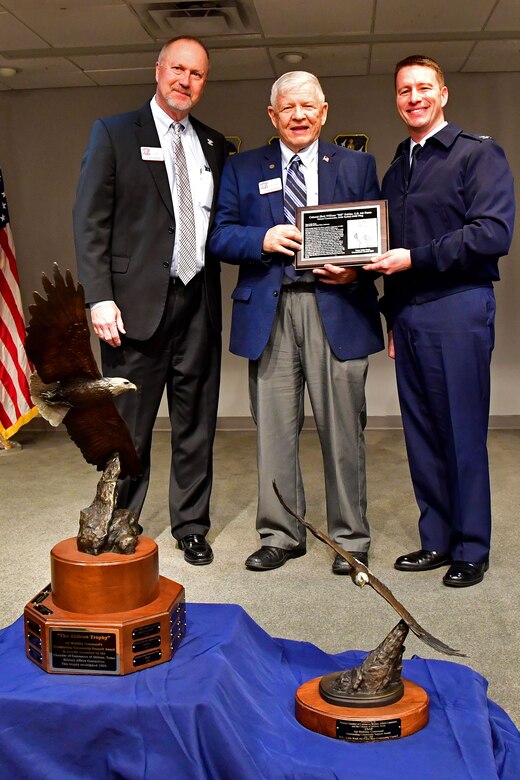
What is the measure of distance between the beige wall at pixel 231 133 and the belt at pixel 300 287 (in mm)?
3317

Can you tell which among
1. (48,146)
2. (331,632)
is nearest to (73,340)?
(331,632)

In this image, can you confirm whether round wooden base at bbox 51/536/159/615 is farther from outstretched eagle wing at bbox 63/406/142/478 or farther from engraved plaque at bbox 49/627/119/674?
outstretched eagle wing at bbox 63/406/142/478

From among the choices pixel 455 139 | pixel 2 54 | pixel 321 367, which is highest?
pixel 2 54

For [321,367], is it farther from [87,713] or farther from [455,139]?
[87,713]

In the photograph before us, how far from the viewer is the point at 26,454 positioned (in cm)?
560

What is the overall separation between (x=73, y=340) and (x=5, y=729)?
2.52 feet

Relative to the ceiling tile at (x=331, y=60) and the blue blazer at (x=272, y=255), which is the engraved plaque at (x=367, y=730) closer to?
the blue blazer at (x=272, y=255)

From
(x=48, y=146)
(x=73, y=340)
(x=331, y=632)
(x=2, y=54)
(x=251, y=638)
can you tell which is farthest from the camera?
(x=48, y=146)

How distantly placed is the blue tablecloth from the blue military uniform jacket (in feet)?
4.98

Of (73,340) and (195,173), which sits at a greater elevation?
(195,173)

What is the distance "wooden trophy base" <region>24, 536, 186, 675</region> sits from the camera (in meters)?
1.76

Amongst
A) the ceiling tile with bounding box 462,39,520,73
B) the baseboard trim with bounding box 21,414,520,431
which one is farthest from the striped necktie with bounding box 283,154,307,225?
the baseboard trim with bounding box 21,414,520,431

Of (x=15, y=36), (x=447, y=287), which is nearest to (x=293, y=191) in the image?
(x=447, y=287)

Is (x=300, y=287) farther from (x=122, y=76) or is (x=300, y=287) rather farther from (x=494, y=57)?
(x=122, y=76)
